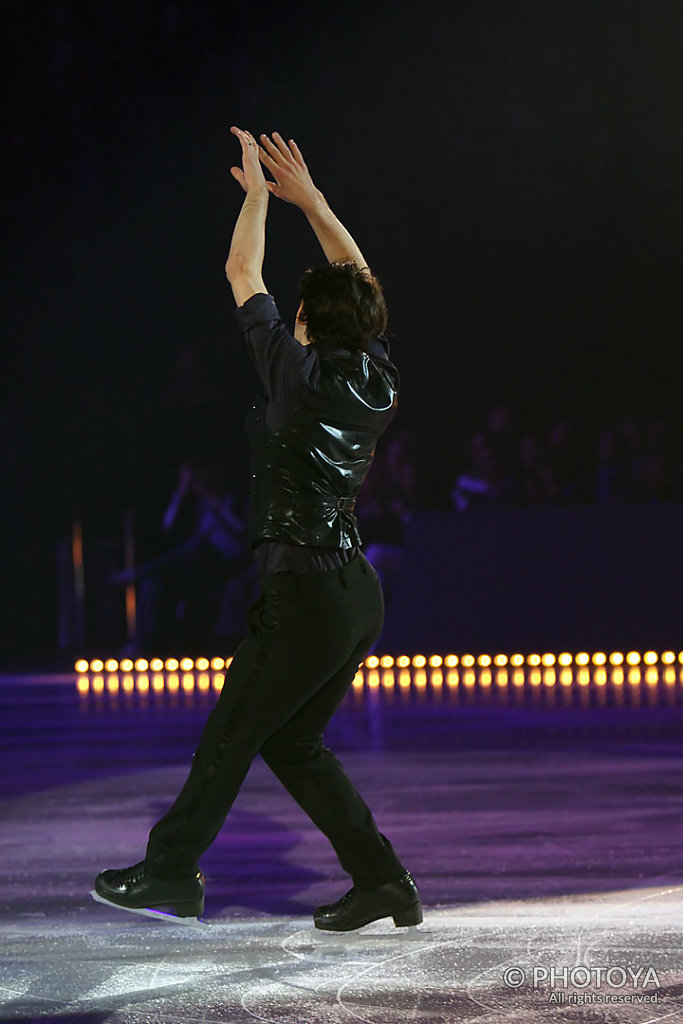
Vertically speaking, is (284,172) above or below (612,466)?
above

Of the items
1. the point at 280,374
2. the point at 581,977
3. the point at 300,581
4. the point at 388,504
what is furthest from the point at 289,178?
A: the point at 388,504

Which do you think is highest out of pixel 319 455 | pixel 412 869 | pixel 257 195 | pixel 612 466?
pixel 257 195

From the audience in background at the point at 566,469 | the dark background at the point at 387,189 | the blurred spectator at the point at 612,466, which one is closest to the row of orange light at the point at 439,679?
the audience in background at the point at 566,469

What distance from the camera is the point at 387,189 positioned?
13875 millimetres

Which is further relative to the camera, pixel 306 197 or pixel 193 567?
pixel 193 567

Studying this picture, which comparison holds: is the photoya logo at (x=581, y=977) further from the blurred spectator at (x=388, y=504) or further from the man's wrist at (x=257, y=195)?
the blurred spectator at (x=388, y=504)

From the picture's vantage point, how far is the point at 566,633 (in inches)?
364

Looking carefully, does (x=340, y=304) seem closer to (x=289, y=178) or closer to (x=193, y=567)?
(x=289, y=178)

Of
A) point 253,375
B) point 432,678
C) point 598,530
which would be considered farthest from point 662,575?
point 253,375

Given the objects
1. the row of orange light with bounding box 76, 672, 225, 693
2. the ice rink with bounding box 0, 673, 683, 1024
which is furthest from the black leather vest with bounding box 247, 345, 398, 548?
the row of orange light with bounding box 76, 672, 225, 693

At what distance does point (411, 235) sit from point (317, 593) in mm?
11200

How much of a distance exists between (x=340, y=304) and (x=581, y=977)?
1.47 meters

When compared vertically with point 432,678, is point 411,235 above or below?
above

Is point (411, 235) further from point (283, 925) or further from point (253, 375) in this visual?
point (283, 925)
